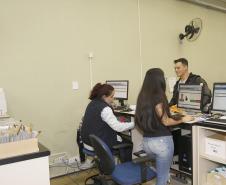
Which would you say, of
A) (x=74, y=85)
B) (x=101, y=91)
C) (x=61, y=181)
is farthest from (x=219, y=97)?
(x=61, y=181)

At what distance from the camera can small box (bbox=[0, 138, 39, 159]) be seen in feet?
4.58

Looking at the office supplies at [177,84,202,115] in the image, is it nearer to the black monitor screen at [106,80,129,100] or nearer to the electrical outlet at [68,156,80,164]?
the black monitor screen at [106,80,129,100]

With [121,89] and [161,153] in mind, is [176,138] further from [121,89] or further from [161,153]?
[121,89]

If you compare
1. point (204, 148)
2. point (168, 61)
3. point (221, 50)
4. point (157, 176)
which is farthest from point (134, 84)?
point (221, 50)

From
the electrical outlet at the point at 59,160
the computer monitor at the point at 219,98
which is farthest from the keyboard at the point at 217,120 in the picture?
the electrical outlet at the point at 59,160

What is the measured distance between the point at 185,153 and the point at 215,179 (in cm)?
42

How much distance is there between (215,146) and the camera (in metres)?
2.38

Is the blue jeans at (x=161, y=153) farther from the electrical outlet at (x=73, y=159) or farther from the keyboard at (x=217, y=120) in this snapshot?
the electrical outlet at (x=73, y=159)

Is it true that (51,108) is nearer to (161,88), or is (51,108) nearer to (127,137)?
(127,137)

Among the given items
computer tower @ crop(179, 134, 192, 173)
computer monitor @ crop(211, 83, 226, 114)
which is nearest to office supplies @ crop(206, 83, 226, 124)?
computer monitor @ crop(211, 83, 226, 114)

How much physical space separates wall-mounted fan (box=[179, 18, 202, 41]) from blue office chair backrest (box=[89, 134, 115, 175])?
351cm

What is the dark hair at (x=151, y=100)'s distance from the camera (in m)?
2.15

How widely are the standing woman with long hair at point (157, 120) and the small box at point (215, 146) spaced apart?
450 millimetres

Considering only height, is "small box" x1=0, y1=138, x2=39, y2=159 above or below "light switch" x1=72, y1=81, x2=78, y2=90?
below
